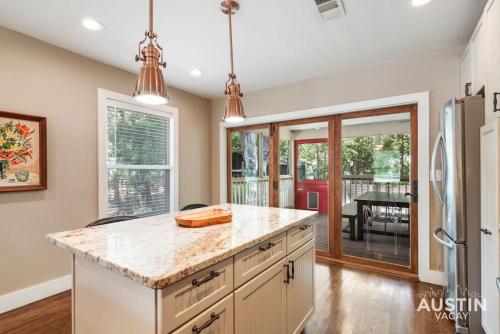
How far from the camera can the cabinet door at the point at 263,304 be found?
124cm

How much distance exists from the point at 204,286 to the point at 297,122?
3.08 meters

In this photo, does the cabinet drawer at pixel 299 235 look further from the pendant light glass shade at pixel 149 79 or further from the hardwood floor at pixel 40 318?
the hardwood floor at pixel 40 318

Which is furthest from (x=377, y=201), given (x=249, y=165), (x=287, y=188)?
(x=249, y=165)

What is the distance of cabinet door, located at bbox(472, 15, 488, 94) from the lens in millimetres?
1780

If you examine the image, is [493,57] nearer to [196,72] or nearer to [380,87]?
[380,87]

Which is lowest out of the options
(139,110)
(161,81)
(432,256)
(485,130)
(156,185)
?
(432,256)

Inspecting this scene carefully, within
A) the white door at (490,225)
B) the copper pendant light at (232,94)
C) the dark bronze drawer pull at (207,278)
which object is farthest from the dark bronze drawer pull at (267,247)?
the white door at (490,225)

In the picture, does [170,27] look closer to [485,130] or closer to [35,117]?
[35,117]

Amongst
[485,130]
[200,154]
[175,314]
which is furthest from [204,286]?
[200,154]

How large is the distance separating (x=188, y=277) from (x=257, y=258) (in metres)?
0.50

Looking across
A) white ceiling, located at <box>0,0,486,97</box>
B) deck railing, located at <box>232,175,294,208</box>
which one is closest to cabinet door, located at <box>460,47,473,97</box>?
white ceiling, located at <box>0,0,486,97</box>

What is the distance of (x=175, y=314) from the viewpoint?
3.01 feet

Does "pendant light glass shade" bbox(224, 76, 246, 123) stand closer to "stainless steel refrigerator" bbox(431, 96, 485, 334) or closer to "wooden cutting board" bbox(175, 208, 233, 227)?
"wooden cutting board" bbox(175, 208, 233, 227)

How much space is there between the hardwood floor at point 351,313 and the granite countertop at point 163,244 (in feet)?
3.27
